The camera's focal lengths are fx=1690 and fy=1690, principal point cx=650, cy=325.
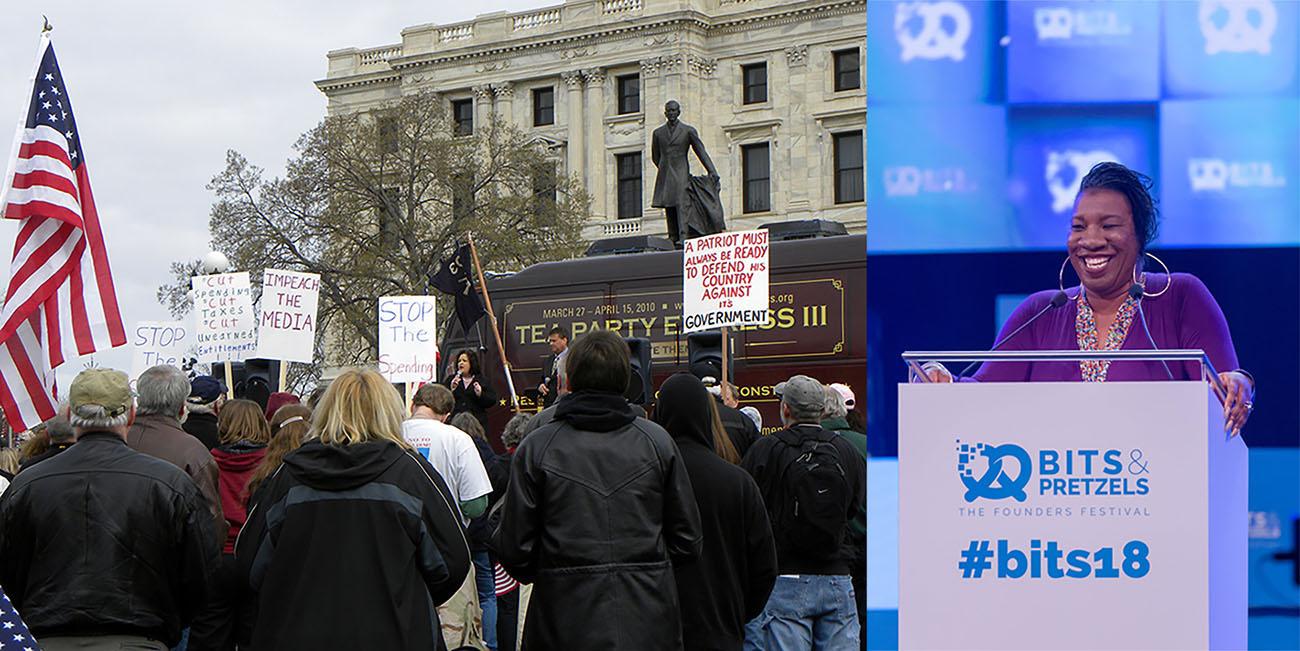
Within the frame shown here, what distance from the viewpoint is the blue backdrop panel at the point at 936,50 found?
3.31 metres

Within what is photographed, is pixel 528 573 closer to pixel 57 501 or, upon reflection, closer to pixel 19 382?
pixel 57 501

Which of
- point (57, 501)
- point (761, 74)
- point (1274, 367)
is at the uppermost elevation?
point (761, 74)

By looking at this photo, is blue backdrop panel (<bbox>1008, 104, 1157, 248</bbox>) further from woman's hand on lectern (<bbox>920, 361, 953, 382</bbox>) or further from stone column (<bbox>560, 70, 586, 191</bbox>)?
stone column (<bbox>560, 70, 586, 191</bbox>)

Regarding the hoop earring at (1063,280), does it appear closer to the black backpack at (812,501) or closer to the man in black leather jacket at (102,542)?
the man in black leather jacket at (102,542)

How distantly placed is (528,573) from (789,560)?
6.15 feet

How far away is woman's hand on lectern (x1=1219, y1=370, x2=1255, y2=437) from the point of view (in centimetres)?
325

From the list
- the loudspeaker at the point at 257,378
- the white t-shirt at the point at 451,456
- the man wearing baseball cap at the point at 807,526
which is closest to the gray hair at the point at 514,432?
the white t-shirt at the point at 451,456

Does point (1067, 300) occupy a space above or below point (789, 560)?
above

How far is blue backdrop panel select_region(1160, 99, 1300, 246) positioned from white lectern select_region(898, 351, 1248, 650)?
0.28 m

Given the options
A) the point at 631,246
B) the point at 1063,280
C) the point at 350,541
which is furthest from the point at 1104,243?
the point at 631,246

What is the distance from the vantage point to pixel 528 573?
5.03 meters

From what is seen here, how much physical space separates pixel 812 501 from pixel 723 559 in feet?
3.63

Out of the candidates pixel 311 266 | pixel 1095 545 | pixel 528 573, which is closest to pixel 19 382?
pixel 528 573

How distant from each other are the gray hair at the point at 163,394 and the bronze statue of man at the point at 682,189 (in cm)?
1381
